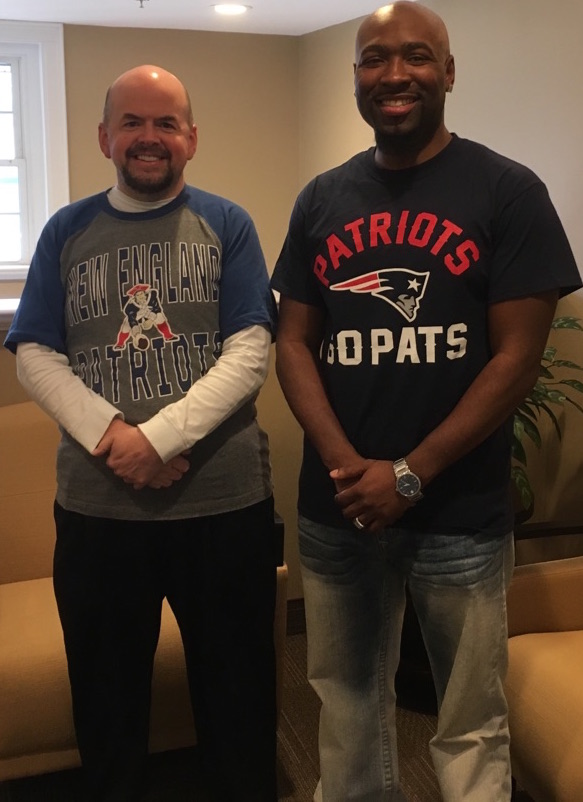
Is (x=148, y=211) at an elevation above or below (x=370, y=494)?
above

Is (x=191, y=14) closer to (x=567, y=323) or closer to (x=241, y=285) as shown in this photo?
(x=567, y=323)

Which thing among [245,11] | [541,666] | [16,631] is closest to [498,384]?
[541,666]

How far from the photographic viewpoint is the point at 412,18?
1.30 metres

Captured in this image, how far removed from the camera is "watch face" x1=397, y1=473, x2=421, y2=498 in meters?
1.33

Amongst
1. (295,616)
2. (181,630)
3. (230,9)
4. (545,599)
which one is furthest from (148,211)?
(230,9)

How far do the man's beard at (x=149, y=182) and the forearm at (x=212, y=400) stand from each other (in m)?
0.30

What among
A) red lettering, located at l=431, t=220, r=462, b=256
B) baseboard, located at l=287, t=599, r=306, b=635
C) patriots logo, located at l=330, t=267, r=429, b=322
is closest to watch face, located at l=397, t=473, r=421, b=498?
patriots logo, located at l=330, t=267, r=429, b=322

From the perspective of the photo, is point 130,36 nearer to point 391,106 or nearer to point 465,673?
point 391,106

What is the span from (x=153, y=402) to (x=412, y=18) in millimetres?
753

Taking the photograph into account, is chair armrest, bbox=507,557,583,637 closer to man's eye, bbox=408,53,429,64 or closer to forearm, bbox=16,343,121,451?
forearm, bbox=16,343,121,451

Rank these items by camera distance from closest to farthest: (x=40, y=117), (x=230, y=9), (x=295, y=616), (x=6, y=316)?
(x=6, y=316) < (x=295, y=616) < (x=230, y=9) < (x=40, y=117)

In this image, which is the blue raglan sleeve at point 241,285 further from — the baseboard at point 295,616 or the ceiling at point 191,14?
the ceiling at point 191,14

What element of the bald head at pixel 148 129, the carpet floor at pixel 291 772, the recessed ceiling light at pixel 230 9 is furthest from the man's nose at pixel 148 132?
the recessed ceiling light at pixel 230 9

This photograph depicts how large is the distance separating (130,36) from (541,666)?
4.00 metres
